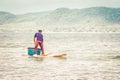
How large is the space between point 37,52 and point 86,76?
597 inches

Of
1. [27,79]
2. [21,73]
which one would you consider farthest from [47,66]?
[27,79]

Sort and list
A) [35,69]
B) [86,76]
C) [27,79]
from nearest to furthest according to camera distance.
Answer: [27,79]
[86,76]
[35,69]

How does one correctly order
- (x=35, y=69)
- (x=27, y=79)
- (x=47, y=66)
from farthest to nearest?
(x=47, y=66)
(x=35, y=69)
(x=27, y=79)

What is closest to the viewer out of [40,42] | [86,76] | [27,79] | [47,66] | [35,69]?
[27,79]

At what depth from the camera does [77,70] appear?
1148 inches

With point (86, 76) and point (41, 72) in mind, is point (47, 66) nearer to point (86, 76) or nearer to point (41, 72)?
point (41, 72)

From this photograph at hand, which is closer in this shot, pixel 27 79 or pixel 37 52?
pixel 27 79

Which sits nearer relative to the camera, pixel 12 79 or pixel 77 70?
pixel 12 79

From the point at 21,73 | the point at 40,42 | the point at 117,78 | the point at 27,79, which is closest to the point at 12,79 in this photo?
the point at 27,79

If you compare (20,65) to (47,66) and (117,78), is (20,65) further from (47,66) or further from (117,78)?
(117,78)

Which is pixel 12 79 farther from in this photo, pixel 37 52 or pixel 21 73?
pixel 37 52

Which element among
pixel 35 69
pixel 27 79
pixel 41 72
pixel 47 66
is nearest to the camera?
pixel 27 79

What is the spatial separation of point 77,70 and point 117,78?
498cm

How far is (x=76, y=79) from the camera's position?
24.5 m
